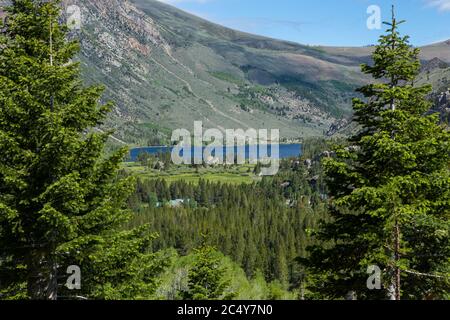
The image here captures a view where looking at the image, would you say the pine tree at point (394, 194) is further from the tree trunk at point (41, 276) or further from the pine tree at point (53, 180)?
the tree trunk at point (41, 276)

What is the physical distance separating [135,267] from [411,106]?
1373 cm

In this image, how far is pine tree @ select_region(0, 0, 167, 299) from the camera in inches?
606

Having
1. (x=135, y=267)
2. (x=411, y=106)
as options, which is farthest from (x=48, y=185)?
(x=411, y=106)

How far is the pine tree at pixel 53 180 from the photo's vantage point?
1540 cm

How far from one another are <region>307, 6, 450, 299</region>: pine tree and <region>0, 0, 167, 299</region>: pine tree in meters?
8.39

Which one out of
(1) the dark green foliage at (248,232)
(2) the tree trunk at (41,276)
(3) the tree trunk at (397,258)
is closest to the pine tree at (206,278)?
(2) the tree trunk at (41,276)

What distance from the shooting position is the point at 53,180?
1597 cm

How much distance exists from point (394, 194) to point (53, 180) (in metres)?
12.9

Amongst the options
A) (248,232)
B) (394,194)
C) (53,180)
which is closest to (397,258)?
(394,194)

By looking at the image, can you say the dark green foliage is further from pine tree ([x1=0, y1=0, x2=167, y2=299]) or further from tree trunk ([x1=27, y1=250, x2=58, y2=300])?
tree trunk ([x1=27, y1=250, x2=58, y2=300])

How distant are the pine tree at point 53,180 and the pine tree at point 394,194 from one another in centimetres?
839

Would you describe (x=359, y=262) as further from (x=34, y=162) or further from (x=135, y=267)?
(x=34, y=162)
